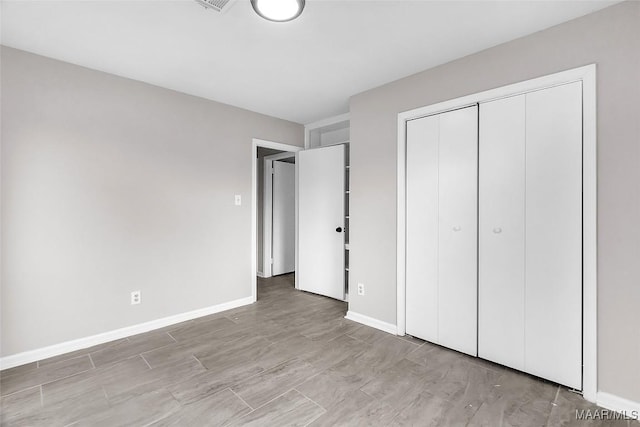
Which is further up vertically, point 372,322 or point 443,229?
point 443,229

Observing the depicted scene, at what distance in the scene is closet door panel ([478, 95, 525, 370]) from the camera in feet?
7.27

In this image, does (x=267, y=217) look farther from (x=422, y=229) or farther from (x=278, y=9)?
(x=278, y=9)

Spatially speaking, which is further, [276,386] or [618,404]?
[276,386]

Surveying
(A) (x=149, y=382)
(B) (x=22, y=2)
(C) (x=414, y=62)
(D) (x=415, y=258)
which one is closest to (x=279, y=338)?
(A) (x=149, y=382)

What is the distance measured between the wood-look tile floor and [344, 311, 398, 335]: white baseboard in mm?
83

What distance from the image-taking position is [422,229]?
2.77 meters

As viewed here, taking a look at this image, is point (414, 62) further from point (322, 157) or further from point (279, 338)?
point (279, 338)

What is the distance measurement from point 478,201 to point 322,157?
2.22m

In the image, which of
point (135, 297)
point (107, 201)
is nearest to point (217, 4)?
point (107, 201)

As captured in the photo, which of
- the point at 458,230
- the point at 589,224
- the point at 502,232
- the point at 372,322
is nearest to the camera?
the point at 589,224

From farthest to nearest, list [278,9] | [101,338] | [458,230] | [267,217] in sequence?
[267,217] < [101,338] < [458,230] < [278,9]

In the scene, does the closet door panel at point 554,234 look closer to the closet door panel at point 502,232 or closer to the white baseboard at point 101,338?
the closet door panel at point 502,232

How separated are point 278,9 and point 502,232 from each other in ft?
7.31

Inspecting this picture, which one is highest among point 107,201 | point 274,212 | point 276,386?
point 107,201
